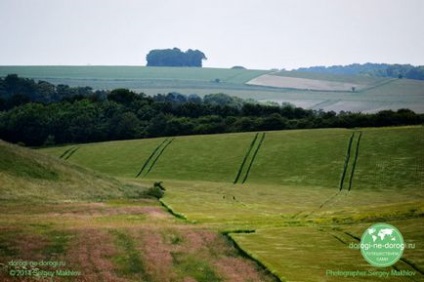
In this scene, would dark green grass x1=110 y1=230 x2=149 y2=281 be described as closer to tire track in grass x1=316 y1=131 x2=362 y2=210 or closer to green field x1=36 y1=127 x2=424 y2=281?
green field x1=36 y1=127 x2=424 y2=281

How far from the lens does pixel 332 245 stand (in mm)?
41219

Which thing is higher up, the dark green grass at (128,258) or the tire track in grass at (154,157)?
the dark green grass at (128,258)

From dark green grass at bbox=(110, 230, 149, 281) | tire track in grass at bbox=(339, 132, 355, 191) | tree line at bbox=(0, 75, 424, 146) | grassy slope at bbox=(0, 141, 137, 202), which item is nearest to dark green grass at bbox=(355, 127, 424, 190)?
tire track in grass at bbox=(339, 132, 355, 191)

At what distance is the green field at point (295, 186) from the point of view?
3984 centimetres

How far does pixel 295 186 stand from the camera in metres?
98.6

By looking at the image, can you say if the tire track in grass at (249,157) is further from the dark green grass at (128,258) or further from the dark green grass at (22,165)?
the dark green grass at (128,258)

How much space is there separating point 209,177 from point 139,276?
76774 millimetres

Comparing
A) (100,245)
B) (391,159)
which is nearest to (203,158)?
(391,159)

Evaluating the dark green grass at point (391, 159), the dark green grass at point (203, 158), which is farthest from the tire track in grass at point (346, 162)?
the dark green grass at point (203, 158)

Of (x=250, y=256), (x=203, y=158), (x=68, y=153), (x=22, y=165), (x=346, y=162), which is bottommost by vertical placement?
(x=68, y=153)

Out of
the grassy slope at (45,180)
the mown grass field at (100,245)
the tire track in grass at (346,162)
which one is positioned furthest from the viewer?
the tire track in grass at (346,162)

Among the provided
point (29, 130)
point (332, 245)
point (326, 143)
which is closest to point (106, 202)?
point (332, 245)

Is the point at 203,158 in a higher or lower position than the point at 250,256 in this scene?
lower

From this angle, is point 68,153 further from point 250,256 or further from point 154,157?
point 250,256
